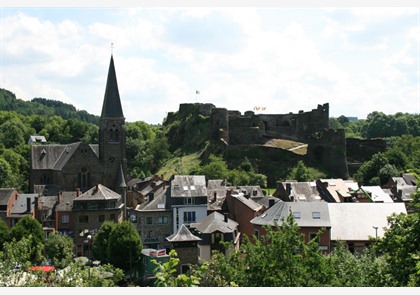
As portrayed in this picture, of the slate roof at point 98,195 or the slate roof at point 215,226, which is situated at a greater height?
the slate roof at point 98,195

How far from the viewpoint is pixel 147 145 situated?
3625 inches

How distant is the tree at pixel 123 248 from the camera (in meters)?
37.9

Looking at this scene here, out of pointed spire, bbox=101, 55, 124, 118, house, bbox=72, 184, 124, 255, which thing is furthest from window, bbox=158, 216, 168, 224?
pointed spire, bbox=101, 55, 124, 118

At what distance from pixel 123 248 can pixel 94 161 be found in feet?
64.5

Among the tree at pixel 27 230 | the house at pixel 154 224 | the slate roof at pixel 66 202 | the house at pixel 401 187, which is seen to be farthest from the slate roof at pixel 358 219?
the slate roof at pixel 66 202

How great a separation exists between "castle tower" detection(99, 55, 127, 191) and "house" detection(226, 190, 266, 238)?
14.3 metres

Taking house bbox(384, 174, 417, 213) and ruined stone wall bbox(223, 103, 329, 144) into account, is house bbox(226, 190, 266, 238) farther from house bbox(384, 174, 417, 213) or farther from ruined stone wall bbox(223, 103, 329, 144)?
ruined stone wall bbox(223, 103, 329, 144)

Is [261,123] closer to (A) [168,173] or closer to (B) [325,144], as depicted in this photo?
(B) [325,144]

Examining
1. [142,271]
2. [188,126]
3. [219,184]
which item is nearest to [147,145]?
[188,126]

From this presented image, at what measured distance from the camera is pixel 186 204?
45.5 meters

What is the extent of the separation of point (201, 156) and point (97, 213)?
103 ft

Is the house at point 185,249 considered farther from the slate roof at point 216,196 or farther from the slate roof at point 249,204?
the slate roof at point 216,196

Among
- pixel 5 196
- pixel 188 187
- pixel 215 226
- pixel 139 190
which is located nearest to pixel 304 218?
pixel 215 226

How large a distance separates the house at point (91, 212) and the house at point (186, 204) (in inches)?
219
